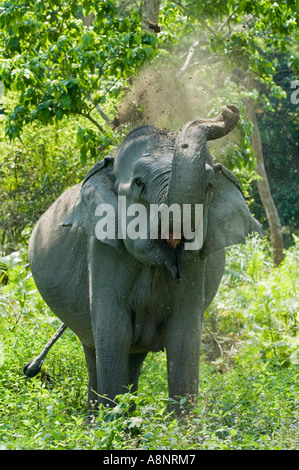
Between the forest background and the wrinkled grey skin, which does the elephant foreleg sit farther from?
the wrinkled grey skin

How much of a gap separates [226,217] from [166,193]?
836mm

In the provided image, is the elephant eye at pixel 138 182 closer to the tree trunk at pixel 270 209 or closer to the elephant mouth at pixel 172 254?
the elephant mouth at pixel 172 254

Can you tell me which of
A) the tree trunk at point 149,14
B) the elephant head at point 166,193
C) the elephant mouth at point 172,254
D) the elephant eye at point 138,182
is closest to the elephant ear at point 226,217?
the elephant head at point 166,193

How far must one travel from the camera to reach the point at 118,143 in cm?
732

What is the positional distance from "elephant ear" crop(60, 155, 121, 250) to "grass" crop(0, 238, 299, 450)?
111 cm

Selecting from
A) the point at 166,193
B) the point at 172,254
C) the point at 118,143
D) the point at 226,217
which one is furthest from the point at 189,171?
the point at 118,143

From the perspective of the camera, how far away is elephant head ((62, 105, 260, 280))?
471cm

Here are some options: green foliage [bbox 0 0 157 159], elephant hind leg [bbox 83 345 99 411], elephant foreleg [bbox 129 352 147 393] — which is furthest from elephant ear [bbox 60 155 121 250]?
green foliage [bbox 0 0 157 159]

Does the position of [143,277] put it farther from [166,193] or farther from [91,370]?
[91,370]

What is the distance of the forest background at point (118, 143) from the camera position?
5305mm

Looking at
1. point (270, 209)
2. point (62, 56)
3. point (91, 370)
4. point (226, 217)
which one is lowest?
point (91, 370)

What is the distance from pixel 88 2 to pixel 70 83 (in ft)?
3.23

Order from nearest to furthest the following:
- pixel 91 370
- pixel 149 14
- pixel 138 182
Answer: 1. pixel 138 182
2. pixel 91 370
3. pixel 149 14
